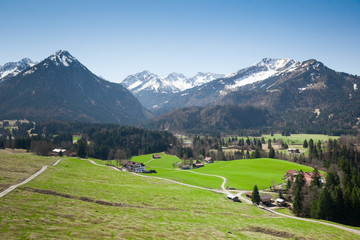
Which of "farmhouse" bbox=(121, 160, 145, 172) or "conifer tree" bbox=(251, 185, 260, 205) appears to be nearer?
"conifer tree" bbox=(251, 185, 260, 205)

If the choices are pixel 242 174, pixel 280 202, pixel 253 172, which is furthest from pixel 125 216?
pixel 253 172

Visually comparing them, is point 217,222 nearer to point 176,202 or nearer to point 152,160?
point 176,202

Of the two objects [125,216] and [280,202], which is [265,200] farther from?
[125,216]

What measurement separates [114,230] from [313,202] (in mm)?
57778

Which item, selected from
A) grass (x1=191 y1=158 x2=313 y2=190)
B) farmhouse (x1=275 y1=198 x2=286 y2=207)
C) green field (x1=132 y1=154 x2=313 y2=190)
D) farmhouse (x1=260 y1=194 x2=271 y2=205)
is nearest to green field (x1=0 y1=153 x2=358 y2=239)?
farmhouse (x1=260 y1=194 x2=271 y2=205)

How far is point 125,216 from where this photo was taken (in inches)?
1681

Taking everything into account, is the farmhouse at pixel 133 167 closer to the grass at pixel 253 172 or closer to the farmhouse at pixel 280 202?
the grass at pixel 253 172

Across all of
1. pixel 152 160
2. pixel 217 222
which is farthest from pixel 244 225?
pixel 152 160

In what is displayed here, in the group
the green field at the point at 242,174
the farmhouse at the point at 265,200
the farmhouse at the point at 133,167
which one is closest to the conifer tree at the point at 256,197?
the farmhouse at the point at 265,200

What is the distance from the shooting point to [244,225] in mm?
47188

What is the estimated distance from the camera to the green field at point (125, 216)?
3284cm

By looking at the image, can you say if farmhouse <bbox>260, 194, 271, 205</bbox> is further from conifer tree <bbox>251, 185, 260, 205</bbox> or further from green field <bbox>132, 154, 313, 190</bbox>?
green field <bbox>132, 154, 313, 190</bbox>

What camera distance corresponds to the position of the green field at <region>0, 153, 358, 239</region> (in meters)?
32.8

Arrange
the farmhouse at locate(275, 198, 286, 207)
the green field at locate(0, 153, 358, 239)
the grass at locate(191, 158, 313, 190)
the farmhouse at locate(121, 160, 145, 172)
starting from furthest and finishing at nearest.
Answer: the farmhouse at locate(121, 160, 145, 172) → the grass at locate(191, 158, 313, 190) → the farmhouse at locate(275, 198, 286, 207) → the green field at locate(0, 153, 358, 239)
